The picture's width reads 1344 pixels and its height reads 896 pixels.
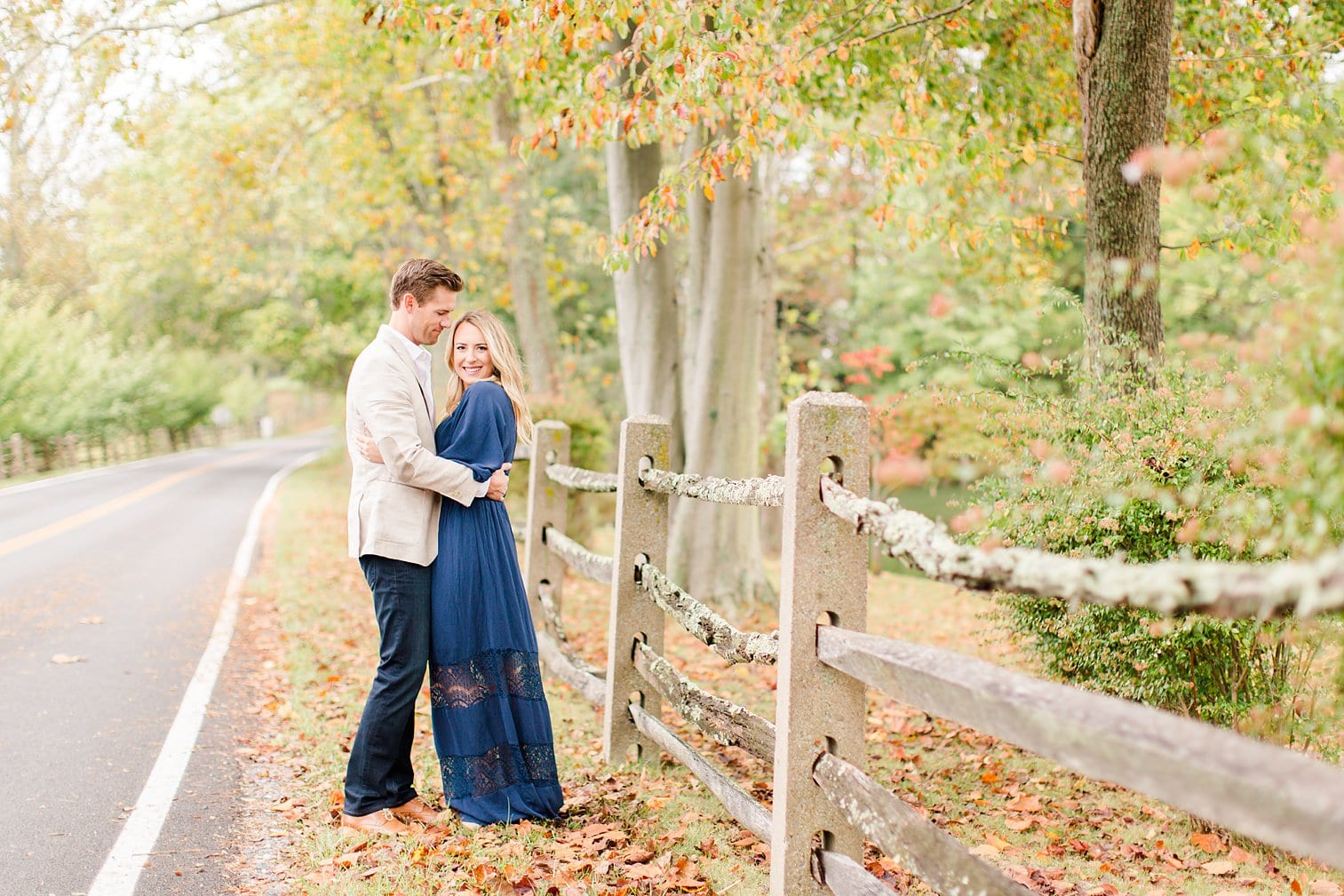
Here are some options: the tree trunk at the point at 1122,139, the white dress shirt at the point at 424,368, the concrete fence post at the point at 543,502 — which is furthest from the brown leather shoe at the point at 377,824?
the tree trunk at the point at 1122,139

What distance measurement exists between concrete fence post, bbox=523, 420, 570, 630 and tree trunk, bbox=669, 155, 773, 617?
250 cm

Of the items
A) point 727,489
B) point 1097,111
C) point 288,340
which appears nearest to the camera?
point 727,489

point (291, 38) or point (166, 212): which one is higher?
point (291, 38)

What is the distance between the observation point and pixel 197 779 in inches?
→ 208

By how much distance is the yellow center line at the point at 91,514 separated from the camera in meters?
13.7

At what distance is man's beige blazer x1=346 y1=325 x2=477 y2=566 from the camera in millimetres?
4355

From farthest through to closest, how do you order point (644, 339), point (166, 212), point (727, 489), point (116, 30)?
point (166, 212) → point (116, 30) → point (644, 339) → point (727, 489)

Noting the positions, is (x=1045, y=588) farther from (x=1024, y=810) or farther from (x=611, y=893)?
(x=1024, y=810)

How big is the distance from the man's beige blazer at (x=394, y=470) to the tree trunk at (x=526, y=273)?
41.6 feet

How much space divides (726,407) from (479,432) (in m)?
5.30

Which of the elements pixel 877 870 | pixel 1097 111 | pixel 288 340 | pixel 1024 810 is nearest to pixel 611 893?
pixel 877 870

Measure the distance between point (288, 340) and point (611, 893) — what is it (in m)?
32.0

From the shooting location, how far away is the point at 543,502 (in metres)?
7.31

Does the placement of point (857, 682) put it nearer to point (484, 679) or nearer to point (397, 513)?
point (484, 679)
